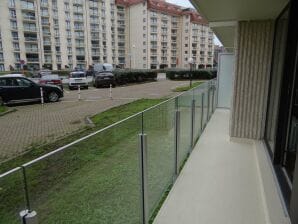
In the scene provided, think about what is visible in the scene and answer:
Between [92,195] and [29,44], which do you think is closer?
[92,195]

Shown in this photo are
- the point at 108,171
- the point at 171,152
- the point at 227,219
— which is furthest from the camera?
the point at 171,152

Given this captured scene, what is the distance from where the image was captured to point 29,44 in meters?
55.2

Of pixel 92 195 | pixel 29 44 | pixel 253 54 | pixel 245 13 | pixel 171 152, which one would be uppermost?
pixel 29 44

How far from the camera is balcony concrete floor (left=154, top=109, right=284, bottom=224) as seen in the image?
9.68 feet

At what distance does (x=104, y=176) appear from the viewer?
204 centimetres

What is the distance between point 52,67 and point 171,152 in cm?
5963

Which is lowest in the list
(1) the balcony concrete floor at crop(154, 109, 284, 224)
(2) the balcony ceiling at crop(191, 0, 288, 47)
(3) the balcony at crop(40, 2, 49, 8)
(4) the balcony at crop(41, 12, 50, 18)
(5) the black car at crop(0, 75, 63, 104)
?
(1) the balcony concrete floor at crop(154, 109, 284, 224)

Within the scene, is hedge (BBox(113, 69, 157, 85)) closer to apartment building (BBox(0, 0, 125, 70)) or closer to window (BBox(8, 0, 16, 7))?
apartment building (BBox(0, 0, 125, 70))

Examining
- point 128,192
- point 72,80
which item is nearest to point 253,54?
point 128,192

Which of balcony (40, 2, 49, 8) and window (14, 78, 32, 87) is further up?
balcony (40, 2, 49, 8)

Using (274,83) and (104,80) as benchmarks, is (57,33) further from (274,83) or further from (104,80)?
(274,83)

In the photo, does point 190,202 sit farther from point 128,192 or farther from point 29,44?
point 29,44

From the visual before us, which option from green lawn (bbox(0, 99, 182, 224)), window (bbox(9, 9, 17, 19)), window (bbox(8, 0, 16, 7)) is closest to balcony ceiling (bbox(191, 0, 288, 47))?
green lawn (bbox(0, 99, 182, 224))

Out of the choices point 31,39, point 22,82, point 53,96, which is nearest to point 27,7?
point 31,39
